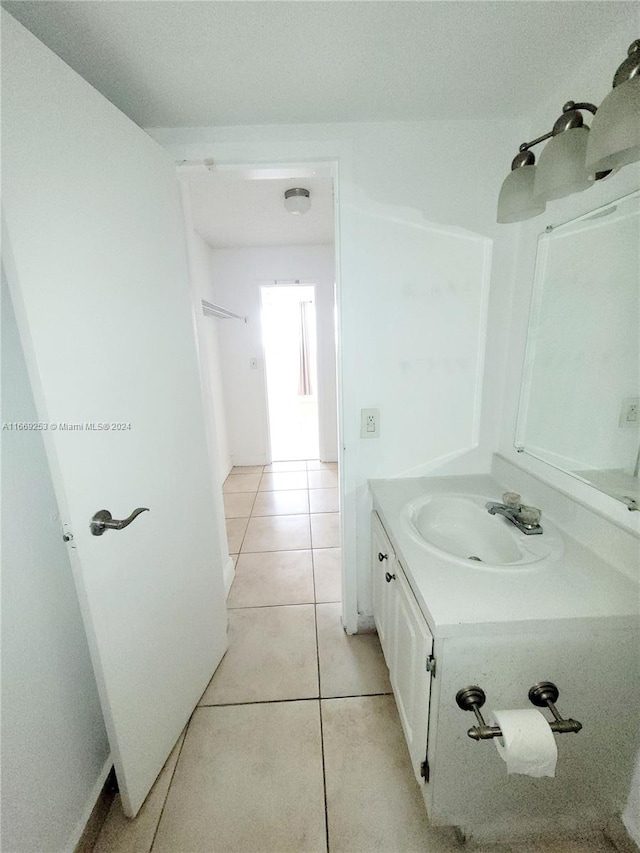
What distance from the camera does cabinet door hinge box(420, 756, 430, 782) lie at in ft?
2.93

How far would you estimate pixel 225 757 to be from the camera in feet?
3.84

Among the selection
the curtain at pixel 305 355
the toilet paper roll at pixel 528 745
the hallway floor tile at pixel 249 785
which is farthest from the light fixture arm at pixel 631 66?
the curtain at pixel 305 355

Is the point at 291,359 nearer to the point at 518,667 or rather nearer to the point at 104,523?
the point at 104,523

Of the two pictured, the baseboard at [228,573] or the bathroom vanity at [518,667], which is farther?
the baseboard at [228,573]

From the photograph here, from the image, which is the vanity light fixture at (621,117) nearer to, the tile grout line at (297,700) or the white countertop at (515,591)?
the white countertop at (515,591)

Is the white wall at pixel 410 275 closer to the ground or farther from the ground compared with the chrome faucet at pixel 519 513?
farther from the ground

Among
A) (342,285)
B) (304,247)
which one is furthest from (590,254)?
(304,247)

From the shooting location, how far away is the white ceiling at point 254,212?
1862mm

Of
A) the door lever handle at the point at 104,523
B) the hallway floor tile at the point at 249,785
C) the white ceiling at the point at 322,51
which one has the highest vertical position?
the white ceiling at the point at 322,51

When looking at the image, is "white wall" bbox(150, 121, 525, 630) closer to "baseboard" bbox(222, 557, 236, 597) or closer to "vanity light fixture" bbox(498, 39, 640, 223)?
"vanity light fixture" bbox(498, 39, 640, 223)

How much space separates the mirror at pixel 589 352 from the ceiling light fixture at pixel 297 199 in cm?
142

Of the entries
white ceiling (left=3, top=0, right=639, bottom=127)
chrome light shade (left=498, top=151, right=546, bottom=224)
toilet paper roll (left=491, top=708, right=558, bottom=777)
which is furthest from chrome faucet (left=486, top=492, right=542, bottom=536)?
white ceiling (left=3, top=0, right=639, bottom=127)

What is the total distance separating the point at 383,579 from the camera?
1290 mm

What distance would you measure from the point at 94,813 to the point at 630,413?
1.98 m
